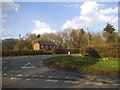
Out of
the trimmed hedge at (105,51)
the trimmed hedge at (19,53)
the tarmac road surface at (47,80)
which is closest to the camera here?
the tarmac road surface at (47,80)

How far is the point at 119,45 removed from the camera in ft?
54.5

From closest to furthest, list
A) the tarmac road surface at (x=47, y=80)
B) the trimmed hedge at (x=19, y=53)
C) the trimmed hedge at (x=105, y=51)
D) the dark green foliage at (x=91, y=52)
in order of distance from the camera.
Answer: the tarmac road surface at (x=47, y=80)
the trimmed hedge at (x=105, y=51)
the dark green foliage at (x=91, y=52)
the trimmed hedge at (x=19, y=53)

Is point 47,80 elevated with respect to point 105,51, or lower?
lower

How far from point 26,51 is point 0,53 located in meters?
8.59

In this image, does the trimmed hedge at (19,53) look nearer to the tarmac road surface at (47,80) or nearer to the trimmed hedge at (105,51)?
the trimmed hedge at (105,51)

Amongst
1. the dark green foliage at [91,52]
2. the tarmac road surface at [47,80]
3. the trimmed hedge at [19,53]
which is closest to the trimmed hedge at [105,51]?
the dark green foliage at [91,52]

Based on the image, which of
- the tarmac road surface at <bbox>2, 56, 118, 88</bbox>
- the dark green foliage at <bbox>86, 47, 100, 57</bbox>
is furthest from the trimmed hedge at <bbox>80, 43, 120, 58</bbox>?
the tarmac road surface at <bbox>2, 56, 118, 88</bbox>

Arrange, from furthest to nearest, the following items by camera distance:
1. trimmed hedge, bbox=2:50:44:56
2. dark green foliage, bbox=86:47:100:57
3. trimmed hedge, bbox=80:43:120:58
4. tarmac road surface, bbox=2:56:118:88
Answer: trimmed hedge, bbox=2:50:44:56 < dark green foliage, bbox=86:47:100:57 < trimmed hedge, bbox=80:43:120:58 < tarmac road surface, bbox=2:56:118:88

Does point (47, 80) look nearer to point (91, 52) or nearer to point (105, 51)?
point (105, 51)

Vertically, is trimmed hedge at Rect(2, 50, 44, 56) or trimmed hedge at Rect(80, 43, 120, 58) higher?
trimmed hedge at Rect(80, 43, 120, 58)

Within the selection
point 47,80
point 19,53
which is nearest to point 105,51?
point 47,80

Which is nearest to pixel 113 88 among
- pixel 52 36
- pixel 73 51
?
pixel 73 51

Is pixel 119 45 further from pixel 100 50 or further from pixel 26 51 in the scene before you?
pixel 26 51

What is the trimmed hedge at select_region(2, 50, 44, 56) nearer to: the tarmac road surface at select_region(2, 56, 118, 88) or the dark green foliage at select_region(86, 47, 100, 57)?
the dark green foliage at select_region(86, 47, 100, 57)
